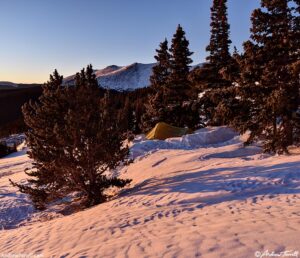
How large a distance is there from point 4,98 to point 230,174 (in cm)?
18654

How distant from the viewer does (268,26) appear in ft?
62.2

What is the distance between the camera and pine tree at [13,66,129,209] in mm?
14664

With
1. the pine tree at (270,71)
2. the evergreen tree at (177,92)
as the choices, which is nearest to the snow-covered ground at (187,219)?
the pine tree at (270,71)

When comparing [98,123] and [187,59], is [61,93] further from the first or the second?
[187,59]

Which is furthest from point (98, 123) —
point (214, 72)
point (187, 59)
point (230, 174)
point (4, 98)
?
point (4, 98)

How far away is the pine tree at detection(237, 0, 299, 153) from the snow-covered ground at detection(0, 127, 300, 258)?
3.71 meters

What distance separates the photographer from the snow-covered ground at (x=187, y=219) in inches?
285

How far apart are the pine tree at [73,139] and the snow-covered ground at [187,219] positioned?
1.91m

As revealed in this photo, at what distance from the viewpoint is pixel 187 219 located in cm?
952

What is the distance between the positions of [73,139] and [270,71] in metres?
11.0

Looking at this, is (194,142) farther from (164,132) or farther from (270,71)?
(270,71)

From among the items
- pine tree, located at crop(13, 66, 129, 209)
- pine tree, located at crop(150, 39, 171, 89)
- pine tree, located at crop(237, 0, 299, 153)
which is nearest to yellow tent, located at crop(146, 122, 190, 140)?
pine tree, located at crop(150, 39, 171, 89)

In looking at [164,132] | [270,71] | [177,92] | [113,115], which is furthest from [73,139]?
[177,92]

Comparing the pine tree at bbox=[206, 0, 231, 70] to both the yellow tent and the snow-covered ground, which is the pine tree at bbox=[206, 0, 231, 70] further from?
the snow-covered ground
